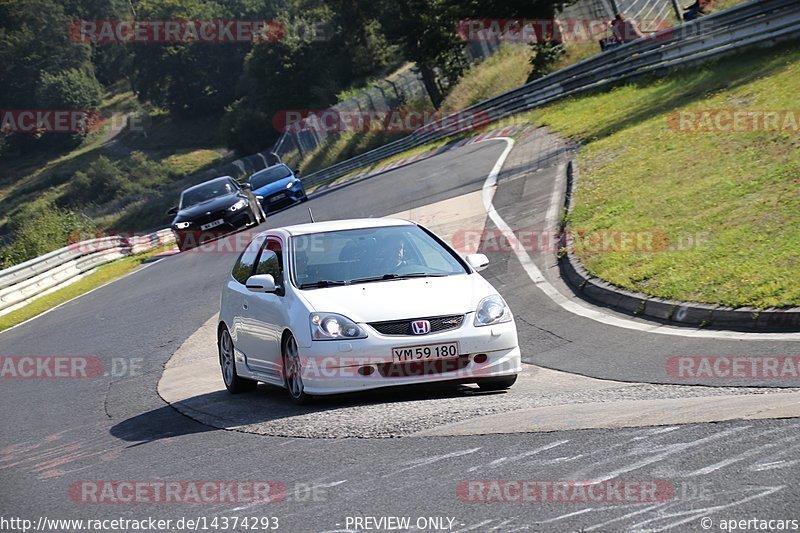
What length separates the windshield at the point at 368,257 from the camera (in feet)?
30.9

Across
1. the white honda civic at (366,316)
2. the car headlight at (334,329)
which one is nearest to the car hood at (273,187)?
the white honda civic at (366,316)

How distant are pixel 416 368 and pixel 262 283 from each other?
167 cm

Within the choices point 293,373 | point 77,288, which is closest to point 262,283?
point 293,373

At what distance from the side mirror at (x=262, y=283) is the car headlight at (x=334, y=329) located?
2.94ft

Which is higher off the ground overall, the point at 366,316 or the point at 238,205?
the point at 366,316

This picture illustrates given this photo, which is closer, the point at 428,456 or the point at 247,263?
the point at 428,456

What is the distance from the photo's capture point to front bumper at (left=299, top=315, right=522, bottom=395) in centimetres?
845

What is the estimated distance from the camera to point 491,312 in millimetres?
8930

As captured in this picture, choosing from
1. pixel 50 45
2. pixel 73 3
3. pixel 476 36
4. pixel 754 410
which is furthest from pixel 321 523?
pixel 73 3

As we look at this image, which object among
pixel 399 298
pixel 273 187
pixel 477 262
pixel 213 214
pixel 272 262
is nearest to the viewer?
pixel 399 298

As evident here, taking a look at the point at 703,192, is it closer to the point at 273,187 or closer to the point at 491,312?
the point at 491,312

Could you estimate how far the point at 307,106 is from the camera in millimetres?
92750

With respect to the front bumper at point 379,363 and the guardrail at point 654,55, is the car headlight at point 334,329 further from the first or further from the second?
the guardrail at point 654,55

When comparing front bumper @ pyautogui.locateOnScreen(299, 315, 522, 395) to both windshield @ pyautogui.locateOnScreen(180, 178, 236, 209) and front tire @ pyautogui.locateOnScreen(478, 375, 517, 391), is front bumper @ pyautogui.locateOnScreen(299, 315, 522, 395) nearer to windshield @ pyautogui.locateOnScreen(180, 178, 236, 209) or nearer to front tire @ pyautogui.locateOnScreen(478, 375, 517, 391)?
front tire @ pyautogui.locateOnScreen(478, 375, 517, 391)
